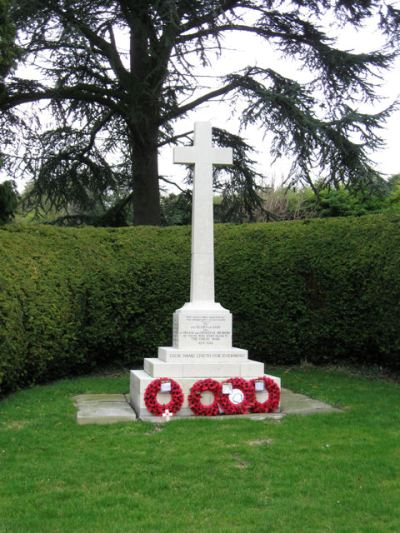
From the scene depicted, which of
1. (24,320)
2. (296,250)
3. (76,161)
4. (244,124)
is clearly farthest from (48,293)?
(76,161)

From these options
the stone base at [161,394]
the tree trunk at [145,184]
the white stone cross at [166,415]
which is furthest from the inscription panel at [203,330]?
the tree trunk at [145,184]

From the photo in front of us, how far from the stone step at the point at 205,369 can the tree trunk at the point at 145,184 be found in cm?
703

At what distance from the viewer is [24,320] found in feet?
29.6

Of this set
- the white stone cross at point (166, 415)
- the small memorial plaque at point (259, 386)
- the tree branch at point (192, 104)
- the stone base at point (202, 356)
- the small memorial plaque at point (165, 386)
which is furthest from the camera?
the tree branch at point (192, 104)

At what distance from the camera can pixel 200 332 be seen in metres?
7.91

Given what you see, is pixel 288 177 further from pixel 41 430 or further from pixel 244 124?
pixel 41 430

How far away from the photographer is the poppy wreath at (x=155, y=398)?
712 cm

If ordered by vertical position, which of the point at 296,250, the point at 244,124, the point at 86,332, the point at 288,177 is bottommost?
the point at 86,332

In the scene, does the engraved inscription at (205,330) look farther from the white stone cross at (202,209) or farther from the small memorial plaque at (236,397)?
the small memorial plaque at (236,397)

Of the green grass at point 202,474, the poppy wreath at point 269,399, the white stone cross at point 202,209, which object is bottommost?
the green grass at point 202,474

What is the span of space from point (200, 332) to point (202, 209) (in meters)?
1.61

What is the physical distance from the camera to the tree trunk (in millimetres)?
14312

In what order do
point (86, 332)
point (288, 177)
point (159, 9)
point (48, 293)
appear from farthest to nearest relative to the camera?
point (288, 177) → point (159, 9) → point (86, 332) → point (48, 293)

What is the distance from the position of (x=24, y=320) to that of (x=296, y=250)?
4.64 metres
